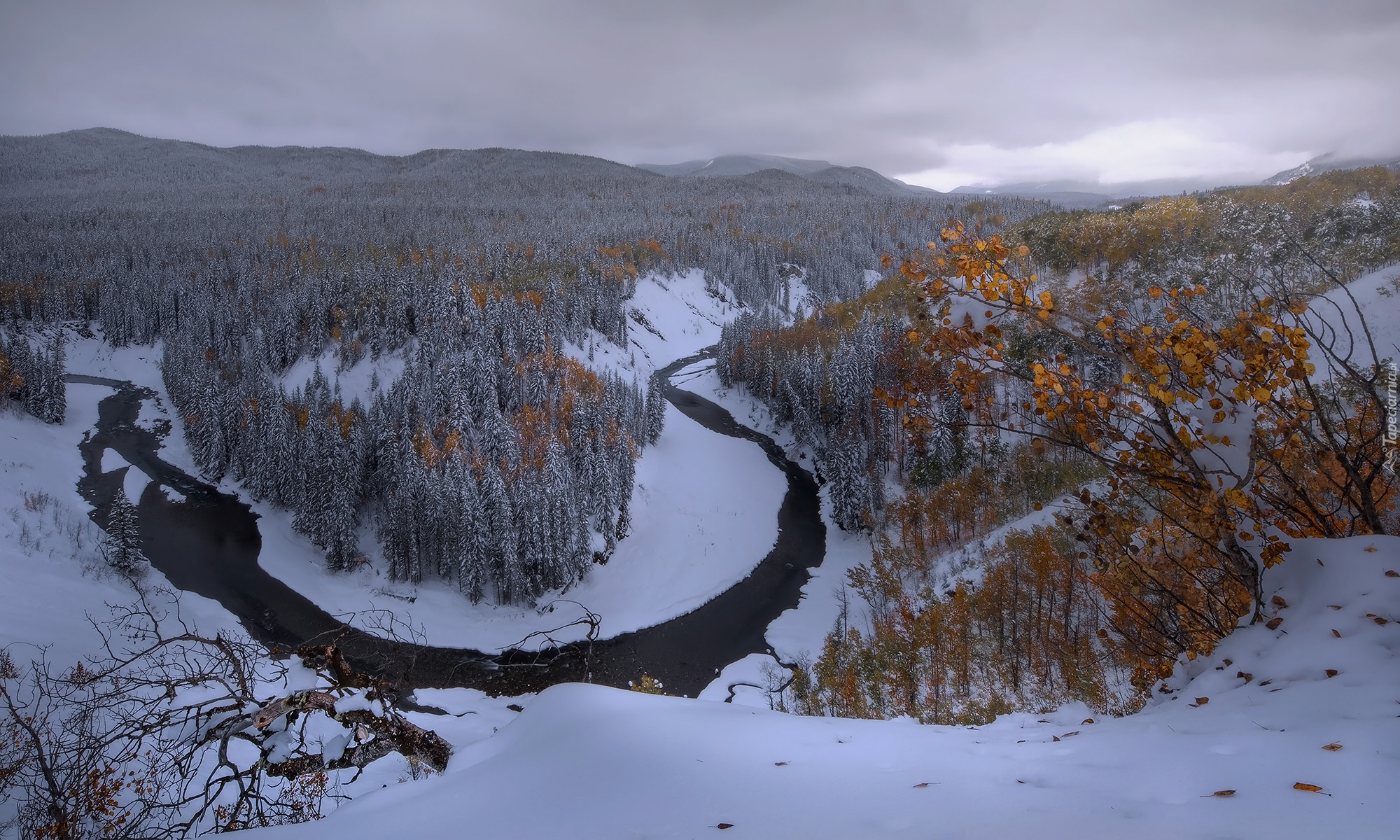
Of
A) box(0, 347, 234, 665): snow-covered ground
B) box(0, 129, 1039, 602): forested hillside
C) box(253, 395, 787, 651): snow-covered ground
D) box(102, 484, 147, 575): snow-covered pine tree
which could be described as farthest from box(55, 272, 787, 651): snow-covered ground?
box(102, 484, 147, 575): snow-covered pine tree

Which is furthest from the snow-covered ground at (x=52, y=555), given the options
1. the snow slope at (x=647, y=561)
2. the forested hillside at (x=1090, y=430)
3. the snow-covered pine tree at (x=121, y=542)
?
the forested hillside at (x=1090, y=430)

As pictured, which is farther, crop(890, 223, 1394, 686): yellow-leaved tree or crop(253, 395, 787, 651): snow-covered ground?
crop(253, 395, 787, 651): snow-covered ground

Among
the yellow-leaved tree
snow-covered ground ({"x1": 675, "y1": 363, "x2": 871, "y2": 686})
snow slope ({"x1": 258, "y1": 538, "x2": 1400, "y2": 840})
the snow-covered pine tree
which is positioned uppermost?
the yellow-leaved tree

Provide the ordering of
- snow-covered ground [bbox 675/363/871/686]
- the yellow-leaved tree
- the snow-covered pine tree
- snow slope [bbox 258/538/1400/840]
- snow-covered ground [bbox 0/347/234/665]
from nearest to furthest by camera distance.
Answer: snow slope [bbox 258/538/1400/840]
the yellow-leaved tree
snow-covered ground [bbox 0/347/234/665]
snow-covered ground [bbox 675/363/871/686]
the snow-covered pine tree

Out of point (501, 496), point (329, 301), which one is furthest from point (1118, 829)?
point (329, 301)

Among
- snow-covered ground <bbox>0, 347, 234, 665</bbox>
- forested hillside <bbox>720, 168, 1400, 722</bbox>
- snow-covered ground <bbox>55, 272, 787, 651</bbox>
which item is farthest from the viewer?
snow-covered ground <bbox>55, 272, 787, 651</bbox>

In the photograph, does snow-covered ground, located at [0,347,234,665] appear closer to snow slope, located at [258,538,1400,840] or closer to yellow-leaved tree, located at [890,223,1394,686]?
snow slope, located at [258,538,1400,840]

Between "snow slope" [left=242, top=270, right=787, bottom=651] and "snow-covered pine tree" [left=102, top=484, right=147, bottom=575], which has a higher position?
"snow-covered pine tree" [left=102, top=484, right=147, bottom=575]

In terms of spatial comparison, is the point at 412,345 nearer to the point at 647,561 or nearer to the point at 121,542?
the point at 121,542
